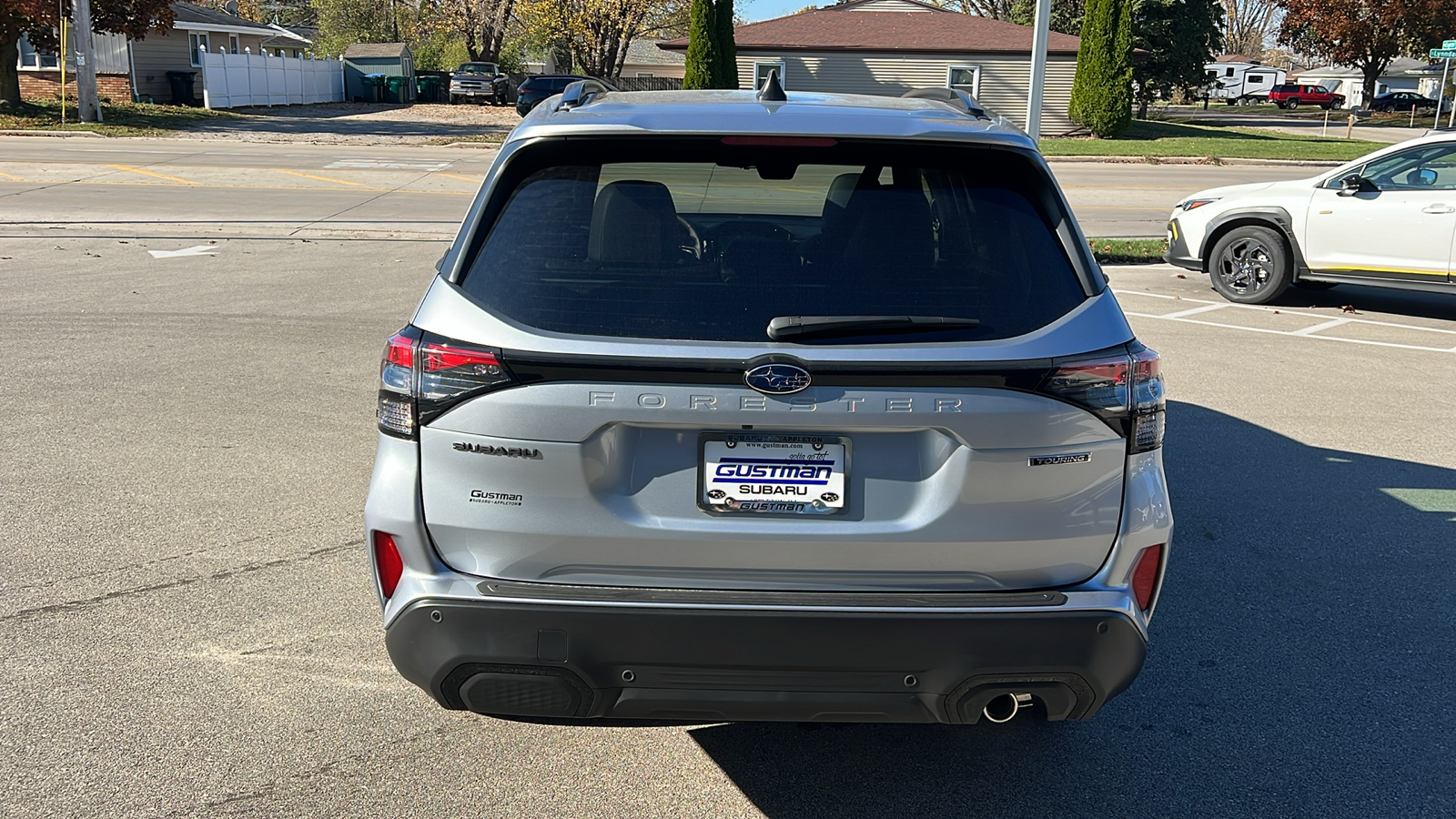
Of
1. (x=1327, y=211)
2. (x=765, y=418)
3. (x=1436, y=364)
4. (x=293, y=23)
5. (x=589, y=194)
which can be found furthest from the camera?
(x=293, y=23)

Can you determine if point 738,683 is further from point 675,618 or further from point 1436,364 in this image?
point 1436,364

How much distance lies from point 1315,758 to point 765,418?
216 centimetres

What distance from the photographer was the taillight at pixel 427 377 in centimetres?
280

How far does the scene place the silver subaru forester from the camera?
2762mm

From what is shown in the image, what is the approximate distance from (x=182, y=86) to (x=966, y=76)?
92.5 feet

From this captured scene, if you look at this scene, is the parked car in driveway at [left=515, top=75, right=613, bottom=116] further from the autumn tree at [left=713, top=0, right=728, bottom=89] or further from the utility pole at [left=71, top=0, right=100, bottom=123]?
the utility pole at [left=71, top=0, right=100, bottom=123]

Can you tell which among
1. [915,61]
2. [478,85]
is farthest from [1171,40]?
[478,85]

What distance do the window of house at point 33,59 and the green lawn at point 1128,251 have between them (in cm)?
4211

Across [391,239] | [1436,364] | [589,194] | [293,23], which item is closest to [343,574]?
[589,194]

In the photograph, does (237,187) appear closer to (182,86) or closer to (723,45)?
(723,45)

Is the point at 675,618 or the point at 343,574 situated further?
the point at 343,574

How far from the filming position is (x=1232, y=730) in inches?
148

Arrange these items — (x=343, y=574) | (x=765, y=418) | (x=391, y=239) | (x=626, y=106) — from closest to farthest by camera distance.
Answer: (x=765, y=418) → (x=626, y=106) → (x=343, y=574) → (x=391, y=239)

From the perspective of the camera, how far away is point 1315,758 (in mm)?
3607
